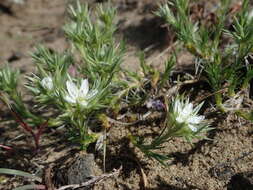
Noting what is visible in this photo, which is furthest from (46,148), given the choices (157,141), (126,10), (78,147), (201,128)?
(126,10)

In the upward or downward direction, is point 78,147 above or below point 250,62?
below

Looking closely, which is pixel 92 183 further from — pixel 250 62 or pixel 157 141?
pixel 250 62

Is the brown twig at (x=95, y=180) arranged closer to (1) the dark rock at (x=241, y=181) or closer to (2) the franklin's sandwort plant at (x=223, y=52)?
(1) the dark rock at (x=241, y=181)

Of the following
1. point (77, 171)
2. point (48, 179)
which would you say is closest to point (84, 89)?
point (77, 171)

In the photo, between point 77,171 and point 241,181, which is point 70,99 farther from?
point 241,181

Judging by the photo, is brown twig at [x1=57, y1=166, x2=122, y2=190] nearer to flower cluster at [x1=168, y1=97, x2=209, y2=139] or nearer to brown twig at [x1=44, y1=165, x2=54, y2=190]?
brown twig at [x1=44, y1=165, x2=54, y2=190]
